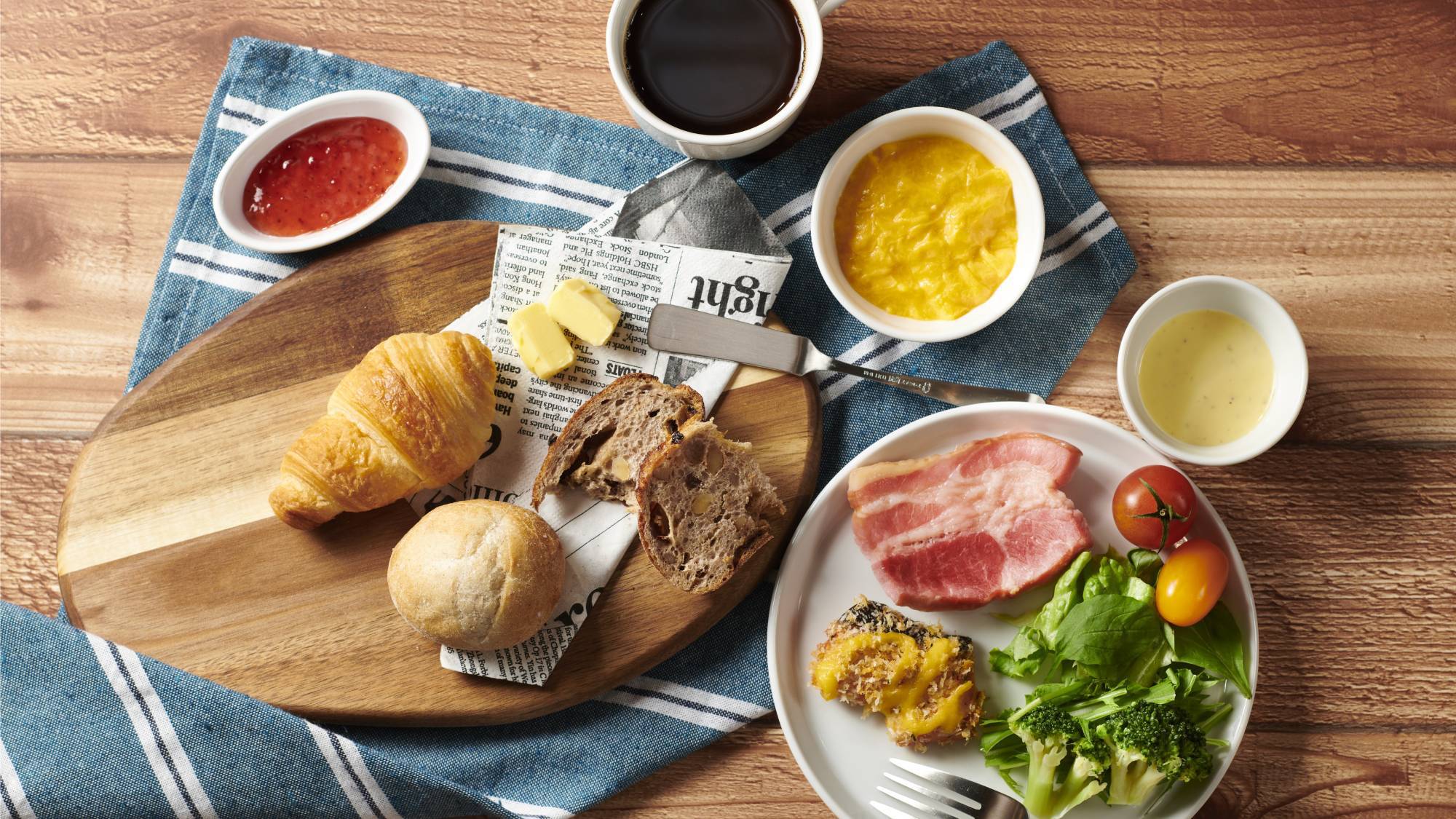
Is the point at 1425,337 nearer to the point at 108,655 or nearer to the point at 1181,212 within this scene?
the point at 1181,212

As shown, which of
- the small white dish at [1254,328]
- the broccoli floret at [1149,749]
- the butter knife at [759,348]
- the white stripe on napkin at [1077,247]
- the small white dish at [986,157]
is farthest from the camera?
the white stripe on napkin at [1077,247]

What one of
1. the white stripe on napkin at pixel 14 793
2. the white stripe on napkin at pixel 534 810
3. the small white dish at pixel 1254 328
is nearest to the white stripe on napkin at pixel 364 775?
the white stripe on napkin at pixel 534 810

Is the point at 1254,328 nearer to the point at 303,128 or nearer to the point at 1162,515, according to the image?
the point at 1162,515

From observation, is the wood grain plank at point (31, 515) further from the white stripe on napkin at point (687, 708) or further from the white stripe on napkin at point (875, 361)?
the white stripe on napkin at point (875, 361)

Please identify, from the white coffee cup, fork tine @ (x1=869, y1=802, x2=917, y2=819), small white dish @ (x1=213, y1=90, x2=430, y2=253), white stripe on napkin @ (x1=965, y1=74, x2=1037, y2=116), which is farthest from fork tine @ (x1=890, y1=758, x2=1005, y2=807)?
small white dish @ (x1=213, y1=90, x2=430, y2=253)

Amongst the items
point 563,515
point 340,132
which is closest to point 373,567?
point 563,515
